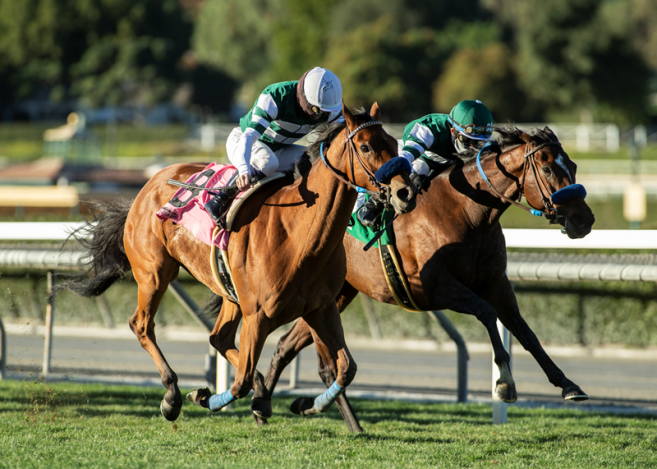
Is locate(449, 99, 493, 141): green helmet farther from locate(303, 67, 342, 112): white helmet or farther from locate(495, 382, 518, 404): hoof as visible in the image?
locate(495, 382, 518, 404): hoof

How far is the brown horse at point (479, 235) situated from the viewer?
3.91m

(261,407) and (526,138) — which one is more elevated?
(526,138)

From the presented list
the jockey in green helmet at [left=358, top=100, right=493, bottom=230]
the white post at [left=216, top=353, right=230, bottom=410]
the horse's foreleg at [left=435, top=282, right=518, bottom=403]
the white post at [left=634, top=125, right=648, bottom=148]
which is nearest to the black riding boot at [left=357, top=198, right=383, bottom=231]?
the jockey in green helmet at [left=358, top=100, right=493, bottom=230]

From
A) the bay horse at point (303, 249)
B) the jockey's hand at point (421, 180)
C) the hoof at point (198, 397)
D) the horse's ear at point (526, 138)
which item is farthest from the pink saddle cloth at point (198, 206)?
the horse's ear at point (526, 138)

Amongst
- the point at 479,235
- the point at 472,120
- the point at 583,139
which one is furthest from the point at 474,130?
the point at 583,139

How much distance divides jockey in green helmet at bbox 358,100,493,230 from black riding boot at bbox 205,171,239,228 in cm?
75

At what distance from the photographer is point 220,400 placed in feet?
12.8

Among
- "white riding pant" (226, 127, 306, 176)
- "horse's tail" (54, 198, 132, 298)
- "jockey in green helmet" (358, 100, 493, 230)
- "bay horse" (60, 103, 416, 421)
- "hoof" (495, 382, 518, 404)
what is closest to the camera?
"bay horse" (60, 103, 416, 421)

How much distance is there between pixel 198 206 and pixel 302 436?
4.39 ft

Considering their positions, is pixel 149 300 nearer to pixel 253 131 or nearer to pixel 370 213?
pixel 253 131

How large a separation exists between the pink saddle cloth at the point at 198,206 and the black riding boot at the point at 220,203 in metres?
Result: 0.13

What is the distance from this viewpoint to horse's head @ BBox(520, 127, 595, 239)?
372 centimetres

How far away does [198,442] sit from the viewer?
407 centimetres

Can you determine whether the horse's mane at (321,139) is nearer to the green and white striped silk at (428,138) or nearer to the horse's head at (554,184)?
the green and white striped silk at (428,138)
